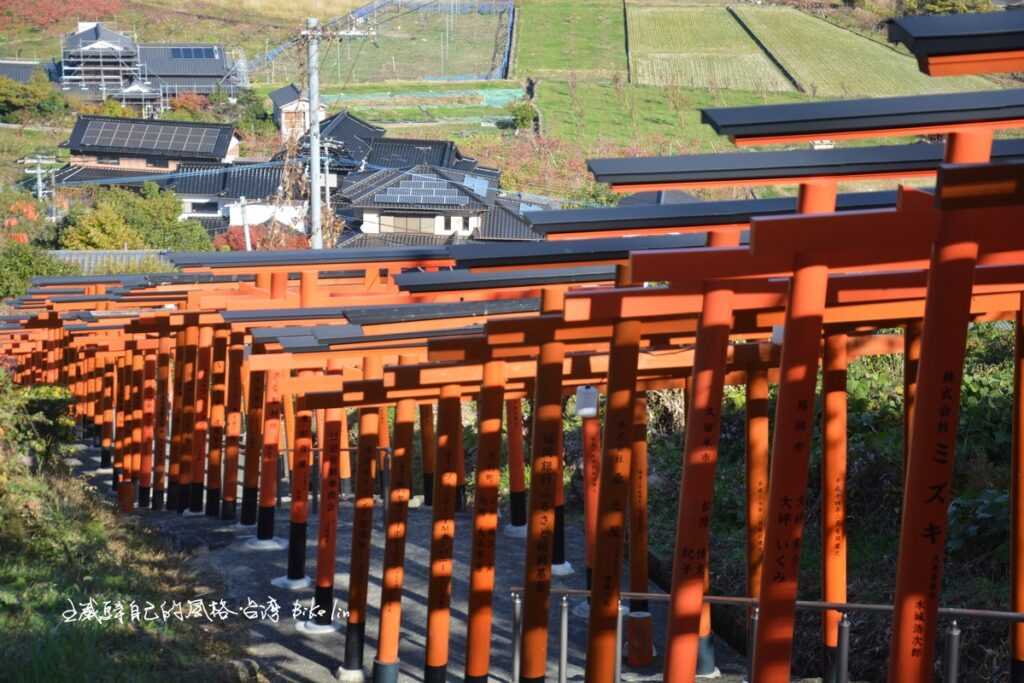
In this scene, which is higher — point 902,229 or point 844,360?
point 902,229

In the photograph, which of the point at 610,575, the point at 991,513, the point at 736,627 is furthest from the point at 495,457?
the point at 991,513

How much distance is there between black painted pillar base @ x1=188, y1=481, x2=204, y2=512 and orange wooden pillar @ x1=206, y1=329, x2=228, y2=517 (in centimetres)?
40

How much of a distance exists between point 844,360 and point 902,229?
281 centimetres

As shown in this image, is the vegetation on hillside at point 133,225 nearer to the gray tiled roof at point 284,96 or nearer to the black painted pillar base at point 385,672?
the gray tiled roof at point 284,96

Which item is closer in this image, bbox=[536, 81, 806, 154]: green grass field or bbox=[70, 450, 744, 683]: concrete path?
bbox=[70, 450, 744, 683]: concrete path

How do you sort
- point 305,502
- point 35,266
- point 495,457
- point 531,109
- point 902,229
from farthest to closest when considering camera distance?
point 531,109
point 35,266
point 305,502
point 495,457
point 902,229

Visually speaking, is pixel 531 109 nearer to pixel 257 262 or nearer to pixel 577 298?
pixel 257 262

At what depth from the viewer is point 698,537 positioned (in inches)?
241

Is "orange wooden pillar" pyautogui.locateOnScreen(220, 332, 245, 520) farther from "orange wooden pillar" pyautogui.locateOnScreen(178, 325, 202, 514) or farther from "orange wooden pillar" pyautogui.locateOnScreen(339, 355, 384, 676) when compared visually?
"orange wooden pillar" pyautogui.locateOnScreen(339, 355, 384, 676)

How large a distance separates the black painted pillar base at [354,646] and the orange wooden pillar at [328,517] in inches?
48.3

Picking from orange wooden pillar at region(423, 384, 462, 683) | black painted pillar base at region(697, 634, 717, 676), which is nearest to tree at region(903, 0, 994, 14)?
black painted pillar base at region(697, 634, 717, 676)

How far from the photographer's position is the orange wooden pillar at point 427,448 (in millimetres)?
17406

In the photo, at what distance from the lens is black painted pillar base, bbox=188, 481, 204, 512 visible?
58.2 feet

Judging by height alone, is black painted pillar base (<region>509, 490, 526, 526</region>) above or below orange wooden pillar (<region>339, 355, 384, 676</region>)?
below
